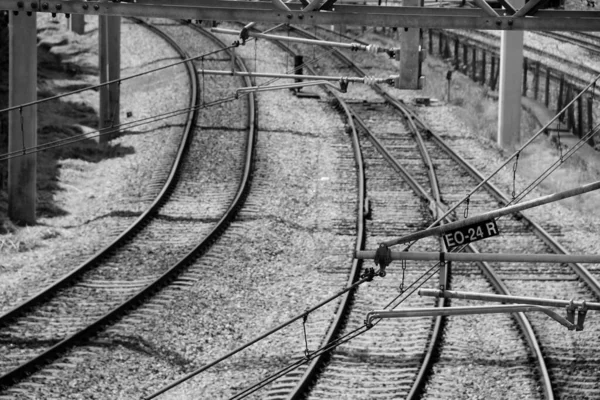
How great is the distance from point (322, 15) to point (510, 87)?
1468cm

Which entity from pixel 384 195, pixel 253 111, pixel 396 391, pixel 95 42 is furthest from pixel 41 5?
pixel 95 42

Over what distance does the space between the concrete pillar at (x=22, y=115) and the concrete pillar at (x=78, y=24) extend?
2022cm

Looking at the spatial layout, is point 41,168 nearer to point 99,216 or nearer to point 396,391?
point 99,216

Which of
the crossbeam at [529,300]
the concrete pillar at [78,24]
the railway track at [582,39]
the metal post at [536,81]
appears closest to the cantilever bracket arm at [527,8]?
the crossbeam at [529,300]

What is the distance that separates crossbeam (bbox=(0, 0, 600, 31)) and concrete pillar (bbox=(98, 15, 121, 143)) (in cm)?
1379

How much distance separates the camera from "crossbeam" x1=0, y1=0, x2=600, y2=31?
8.09m

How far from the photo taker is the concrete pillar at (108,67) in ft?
72.8

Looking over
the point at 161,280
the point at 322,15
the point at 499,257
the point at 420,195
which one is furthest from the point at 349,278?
the point at 499,257

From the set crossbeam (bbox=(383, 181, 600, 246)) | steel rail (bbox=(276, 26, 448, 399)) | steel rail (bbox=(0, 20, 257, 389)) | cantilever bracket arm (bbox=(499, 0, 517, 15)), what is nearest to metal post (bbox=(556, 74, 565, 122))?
steel rail (bbox=(276, 26, 448, 399))

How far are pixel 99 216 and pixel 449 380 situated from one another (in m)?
8.18

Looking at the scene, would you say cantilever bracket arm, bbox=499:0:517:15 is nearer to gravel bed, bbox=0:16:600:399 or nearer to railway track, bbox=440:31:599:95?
gravel bed, bbox=0:16:600:399

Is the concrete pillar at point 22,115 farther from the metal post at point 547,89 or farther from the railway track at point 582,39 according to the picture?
the railway track at point 582,39

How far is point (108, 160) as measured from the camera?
2169 cm

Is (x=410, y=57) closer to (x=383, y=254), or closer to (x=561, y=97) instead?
(x=383, y=254)
